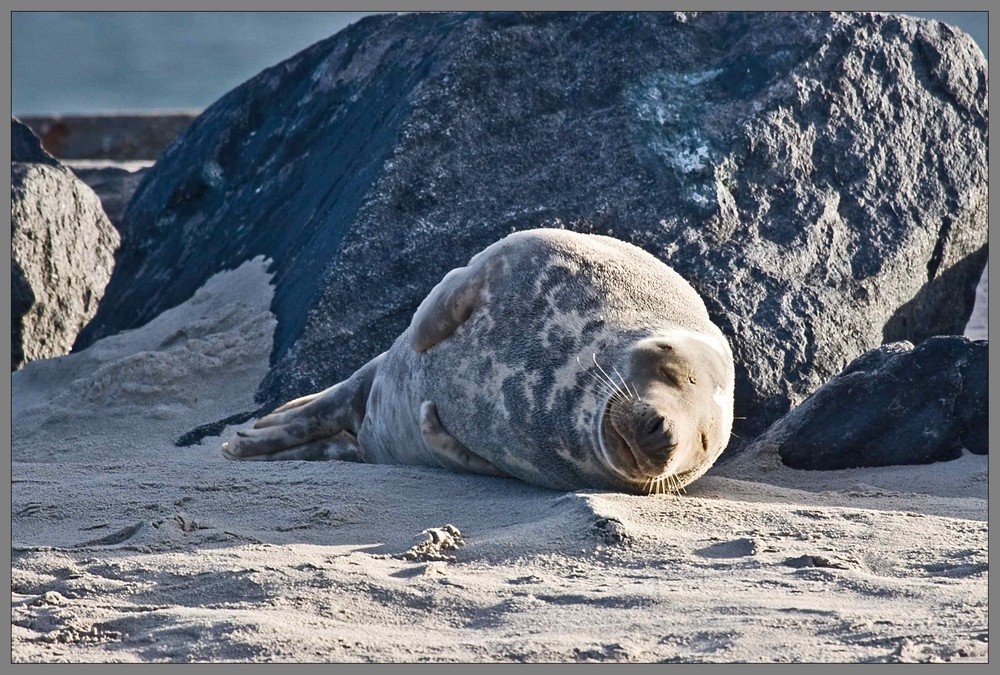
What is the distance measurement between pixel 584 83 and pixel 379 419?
2.37 metres

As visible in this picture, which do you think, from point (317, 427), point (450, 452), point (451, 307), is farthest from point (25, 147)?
point (450, 452)

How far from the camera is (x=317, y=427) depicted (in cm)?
565

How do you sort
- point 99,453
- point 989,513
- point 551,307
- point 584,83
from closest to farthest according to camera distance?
point 989,513 < point 551,307 < point 99,453 < point 584,83

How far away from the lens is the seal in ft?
13.8

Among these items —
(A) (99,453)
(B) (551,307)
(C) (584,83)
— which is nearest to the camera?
(B) (551,307)

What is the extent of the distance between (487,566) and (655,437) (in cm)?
86

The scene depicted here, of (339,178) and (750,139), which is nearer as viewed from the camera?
(750,139)

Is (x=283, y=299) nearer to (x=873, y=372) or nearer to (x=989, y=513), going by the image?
(x=873, y=372)

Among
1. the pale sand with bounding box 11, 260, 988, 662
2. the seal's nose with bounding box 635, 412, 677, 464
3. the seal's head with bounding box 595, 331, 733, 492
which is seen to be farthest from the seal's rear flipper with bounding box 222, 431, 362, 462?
the seal's nose with bounding box 635, 412, 677, 464

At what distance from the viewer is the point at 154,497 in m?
4.14

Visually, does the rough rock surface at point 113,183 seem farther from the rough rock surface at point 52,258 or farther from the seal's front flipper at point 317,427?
the seal's front flipper at point 317,427

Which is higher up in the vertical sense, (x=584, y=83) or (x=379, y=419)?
(x=584, y=83)

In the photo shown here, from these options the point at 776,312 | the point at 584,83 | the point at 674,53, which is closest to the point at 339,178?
the point at 584,83

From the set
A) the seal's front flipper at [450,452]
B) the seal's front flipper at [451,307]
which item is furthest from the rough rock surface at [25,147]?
the seal's front flipper at [450,452]
